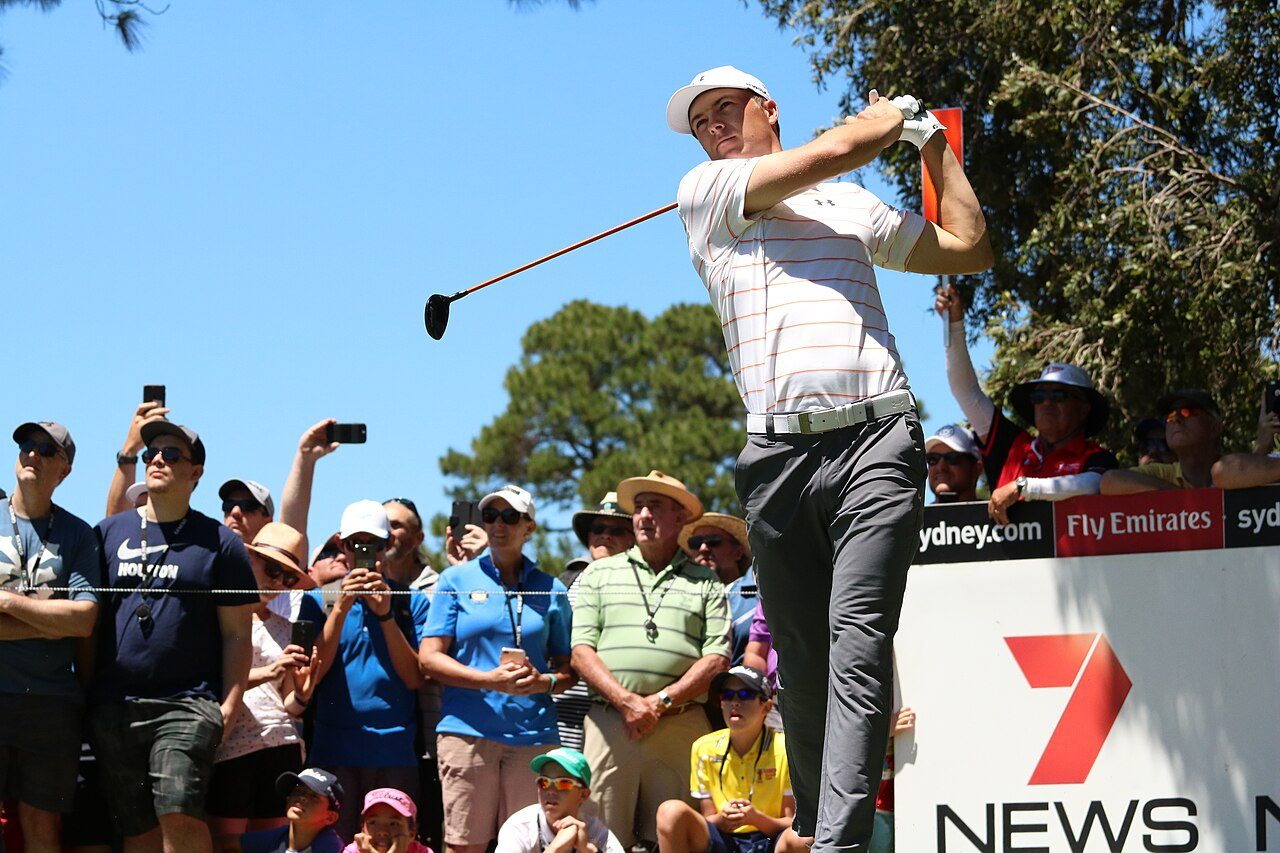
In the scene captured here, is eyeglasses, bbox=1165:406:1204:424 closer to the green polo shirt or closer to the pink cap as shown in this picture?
the green polo shirt

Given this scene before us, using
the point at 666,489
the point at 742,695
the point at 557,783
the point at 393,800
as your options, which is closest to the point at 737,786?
the point at 742,695

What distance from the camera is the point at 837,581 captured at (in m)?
4.47

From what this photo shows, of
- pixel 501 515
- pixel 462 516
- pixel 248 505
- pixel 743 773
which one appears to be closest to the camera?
pixel 743 773

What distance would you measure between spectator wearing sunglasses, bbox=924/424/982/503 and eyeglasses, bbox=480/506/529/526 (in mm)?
2080

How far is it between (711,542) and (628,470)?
29634 mm

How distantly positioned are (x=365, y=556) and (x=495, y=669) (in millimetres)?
879

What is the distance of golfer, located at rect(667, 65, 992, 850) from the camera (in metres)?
4.43

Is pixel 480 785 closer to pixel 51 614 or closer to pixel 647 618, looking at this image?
pixel 647 618

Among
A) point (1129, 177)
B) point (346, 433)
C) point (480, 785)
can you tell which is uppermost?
point (1129, 177)

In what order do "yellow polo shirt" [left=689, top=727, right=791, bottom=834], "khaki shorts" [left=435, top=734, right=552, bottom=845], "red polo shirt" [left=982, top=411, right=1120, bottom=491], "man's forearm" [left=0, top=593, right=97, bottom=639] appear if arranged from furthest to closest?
"khaki shorts" [left=435, top=734, right=552, bottom=845]
"yellow polo shirt" [left=689, top=727, right=791, bottom=834]
"man's forearm" [left=0, top=593, right=97, bottom=639]
"red polo shirt" [left=982, top=411, right=1120, bottom=491]

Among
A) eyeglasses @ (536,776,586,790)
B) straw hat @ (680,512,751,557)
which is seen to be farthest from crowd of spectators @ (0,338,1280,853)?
straw hat @ (680,512,751,557)

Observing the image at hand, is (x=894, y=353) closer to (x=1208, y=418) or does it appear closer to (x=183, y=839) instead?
(x=1208, y=418)

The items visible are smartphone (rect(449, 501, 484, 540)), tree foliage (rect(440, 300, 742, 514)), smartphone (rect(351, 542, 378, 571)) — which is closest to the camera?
smartphone (rect(351, 542, 378, 571))

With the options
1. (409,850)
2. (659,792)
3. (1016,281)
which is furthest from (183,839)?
(1016,281)
